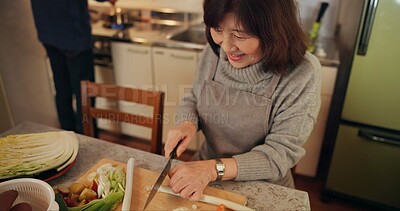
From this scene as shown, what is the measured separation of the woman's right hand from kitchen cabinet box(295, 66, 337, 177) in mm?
1010

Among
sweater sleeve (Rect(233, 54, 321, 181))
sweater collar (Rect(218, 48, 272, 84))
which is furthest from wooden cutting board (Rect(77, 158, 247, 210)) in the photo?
sweater collar (Rect(218, 48, 272, 84))

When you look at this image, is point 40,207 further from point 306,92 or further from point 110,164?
point 306,92

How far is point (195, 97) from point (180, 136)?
268 millimetres

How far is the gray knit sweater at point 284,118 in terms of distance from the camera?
3.11 feet

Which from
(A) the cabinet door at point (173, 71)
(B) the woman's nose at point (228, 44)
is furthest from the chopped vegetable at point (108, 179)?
(A) the cabinet door at point (173, 71)

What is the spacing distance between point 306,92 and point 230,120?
0.28 metres

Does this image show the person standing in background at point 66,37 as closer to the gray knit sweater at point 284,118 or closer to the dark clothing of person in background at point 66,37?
the dark clothing of person in background at point 66,37

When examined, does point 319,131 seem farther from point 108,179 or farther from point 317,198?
point 108,179

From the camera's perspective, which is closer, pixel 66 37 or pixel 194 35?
pixel 66 37

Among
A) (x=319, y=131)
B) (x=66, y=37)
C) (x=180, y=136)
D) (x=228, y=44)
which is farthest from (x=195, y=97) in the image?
(x=66, y=37)

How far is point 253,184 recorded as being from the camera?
3.05 feet

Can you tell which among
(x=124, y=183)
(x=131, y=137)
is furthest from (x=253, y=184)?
(x=131, y=137)

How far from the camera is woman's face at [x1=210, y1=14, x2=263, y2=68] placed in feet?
2.92

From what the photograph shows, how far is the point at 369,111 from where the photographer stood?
1632mm
